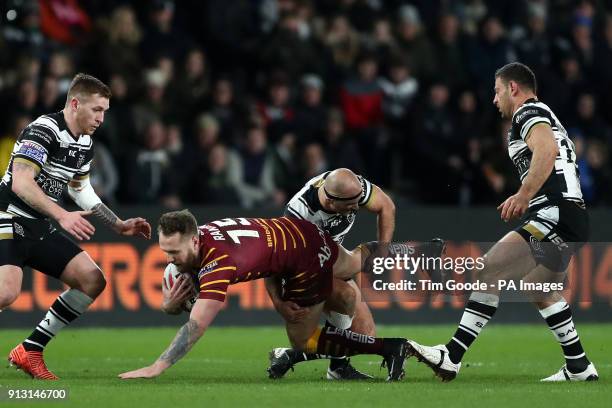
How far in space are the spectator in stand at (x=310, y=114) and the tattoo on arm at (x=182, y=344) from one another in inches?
365

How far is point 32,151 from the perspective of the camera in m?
10.2

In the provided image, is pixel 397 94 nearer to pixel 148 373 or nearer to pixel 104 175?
pixel 104 175

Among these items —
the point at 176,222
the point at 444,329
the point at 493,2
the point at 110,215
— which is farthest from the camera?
the point at 493,2

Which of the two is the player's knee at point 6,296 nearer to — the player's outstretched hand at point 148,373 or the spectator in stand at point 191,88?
the player's outstretched hand at point 148,373

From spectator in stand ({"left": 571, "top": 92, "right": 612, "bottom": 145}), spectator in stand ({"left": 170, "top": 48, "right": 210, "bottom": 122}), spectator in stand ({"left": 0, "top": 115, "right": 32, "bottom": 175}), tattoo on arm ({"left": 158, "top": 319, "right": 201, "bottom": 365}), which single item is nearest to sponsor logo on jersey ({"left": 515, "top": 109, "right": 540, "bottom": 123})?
tattoo on arm ({"left": 158, "top": 319, "right": 201, "bottom": 365})

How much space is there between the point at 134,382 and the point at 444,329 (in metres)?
7.10

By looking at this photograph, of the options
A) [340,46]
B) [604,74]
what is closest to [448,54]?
[340,46]

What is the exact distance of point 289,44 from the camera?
1903 centimetres

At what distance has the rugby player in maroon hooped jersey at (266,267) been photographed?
9.23m

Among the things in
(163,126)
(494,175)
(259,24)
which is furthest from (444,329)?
(259,24)

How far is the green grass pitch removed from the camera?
8.86 metres

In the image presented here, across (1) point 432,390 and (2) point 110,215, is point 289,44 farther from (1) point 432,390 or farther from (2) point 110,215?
(1) point 432,390

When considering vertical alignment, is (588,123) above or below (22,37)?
below

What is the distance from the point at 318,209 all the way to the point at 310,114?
7881mm
